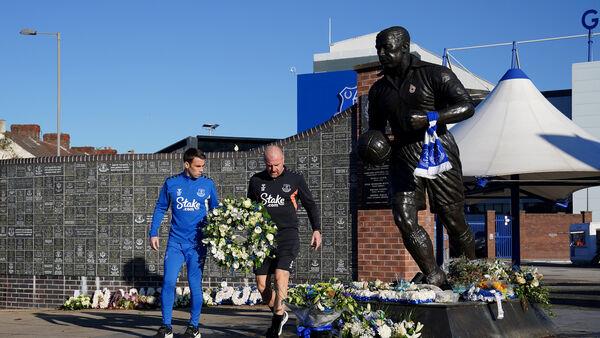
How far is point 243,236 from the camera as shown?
8.02m

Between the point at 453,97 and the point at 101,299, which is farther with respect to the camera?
the point at 101,299

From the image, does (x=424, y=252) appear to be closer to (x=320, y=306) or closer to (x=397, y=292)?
(x=397, y=292)

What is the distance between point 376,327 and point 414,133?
169 cm

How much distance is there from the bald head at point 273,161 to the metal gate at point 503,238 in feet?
119

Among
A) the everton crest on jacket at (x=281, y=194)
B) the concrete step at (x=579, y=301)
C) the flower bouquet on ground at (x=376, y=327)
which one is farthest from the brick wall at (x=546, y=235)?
the flower bouquet on ground at (x=376, y=327)

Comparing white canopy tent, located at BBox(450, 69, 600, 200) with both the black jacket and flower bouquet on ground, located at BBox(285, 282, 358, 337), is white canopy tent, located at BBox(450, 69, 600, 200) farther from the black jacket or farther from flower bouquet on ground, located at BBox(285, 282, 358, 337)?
flower bouquet on ground, located at BBox(285, 282, 358, 337)

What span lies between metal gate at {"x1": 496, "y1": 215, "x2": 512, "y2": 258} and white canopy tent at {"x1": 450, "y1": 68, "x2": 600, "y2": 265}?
27291 millimetres

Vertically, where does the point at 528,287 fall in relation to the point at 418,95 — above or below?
below

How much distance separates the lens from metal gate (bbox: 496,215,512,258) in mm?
43875

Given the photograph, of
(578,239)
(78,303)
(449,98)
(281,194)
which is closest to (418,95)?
(449,98)

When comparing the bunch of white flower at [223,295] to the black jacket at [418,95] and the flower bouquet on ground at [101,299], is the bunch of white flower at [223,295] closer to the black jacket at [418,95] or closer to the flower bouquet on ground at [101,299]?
the flower bouquet on ground at [101,299]

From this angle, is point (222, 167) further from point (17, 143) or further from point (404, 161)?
point (17, 143)

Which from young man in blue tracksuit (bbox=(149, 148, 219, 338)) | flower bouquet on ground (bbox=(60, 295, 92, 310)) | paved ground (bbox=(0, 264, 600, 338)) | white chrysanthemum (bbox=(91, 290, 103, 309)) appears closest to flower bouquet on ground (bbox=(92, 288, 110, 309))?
white chrysanthemum (bbox=(91, 290, 103, 309))

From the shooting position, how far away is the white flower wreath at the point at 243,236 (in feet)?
26.1
